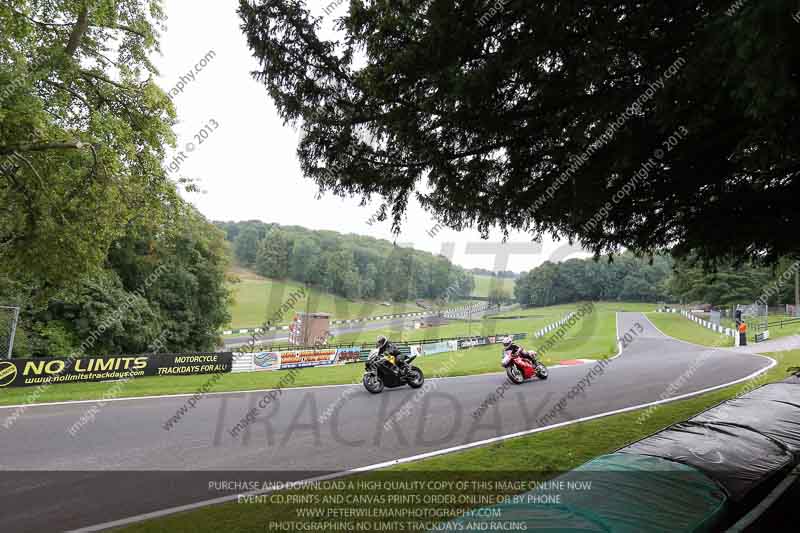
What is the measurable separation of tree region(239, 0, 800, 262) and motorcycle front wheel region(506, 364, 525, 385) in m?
6.96

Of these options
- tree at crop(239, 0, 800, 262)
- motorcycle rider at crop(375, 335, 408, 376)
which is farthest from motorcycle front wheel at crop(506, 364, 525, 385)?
tree at crop(239, 0, 800, 262)

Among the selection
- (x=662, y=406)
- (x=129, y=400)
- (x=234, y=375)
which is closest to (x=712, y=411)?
(x=662, y=406)

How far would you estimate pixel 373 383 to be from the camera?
10.8 meters

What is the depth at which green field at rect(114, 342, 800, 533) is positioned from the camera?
3.73 m

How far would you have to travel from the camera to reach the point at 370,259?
4775 cm

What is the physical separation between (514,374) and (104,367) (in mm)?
13131

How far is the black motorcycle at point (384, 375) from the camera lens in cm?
1080

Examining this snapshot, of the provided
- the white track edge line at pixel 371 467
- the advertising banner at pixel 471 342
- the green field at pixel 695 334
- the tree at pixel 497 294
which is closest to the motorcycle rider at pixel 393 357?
the white track edge line at pixel 371 467

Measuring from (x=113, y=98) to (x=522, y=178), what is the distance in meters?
12.4

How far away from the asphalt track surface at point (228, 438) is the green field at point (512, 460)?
0.50 m

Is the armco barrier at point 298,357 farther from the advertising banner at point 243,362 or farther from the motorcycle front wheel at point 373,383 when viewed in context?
the motorcycle front wheel at point 373,383

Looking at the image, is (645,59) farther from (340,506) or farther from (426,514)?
(340,506)

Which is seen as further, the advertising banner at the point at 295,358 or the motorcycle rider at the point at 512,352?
the advertising banner at the point at 295,358

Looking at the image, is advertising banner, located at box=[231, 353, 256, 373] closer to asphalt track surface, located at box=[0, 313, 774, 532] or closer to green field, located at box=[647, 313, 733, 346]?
asphalt track surface, located at box=[0, 313, 774, 532]
